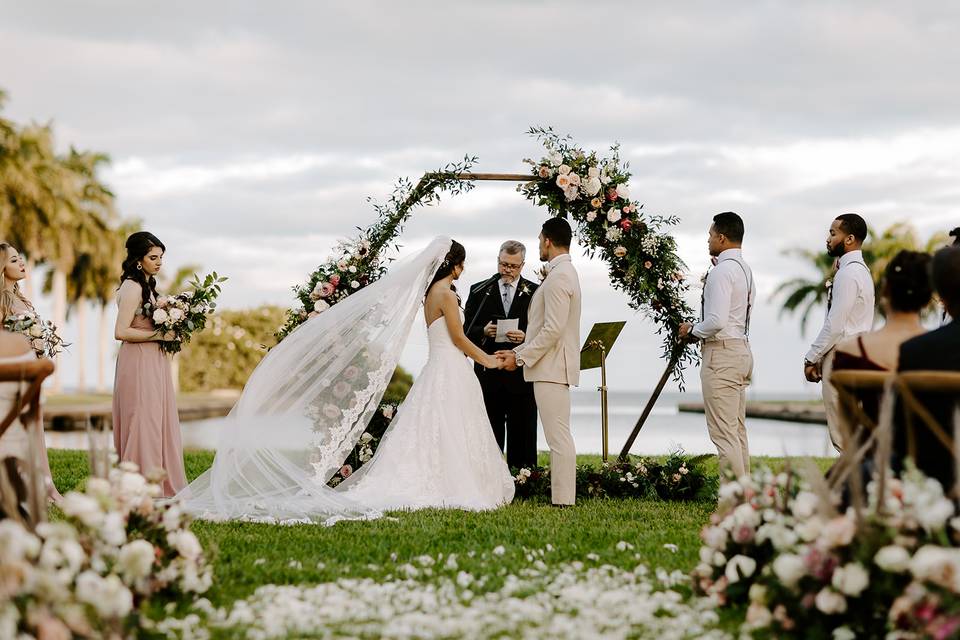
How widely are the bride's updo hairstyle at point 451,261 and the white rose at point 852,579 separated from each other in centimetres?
545

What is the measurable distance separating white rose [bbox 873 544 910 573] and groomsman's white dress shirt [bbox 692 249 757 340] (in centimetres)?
469

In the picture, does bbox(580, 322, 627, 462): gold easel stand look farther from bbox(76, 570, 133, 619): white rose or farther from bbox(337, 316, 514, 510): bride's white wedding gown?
bbox(76, 570, 133, 619): white rose

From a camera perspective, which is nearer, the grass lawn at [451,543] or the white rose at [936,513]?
the white rose at [936,513]

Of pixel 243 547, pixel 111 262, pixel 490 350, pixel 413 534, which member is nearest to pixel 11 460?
pixel 243 547

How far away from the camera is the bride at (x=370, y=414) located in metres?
7.91

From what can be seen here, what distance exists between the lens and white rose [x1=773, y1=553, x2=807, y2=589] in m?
3.85

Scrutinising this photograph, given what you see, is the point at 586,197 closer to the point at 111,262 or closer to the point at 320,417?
the point at 320,417

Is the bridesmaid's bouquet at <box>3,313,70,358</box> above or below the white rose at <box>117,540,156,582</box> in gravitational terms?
above

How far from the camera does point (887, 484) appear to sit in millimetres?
3742

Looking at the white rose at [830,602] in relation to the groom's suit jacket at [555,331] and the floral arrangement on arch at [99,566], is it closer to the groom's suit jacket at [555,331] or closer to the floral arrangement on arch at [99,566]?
the floral arrangement on arch at [99,566]

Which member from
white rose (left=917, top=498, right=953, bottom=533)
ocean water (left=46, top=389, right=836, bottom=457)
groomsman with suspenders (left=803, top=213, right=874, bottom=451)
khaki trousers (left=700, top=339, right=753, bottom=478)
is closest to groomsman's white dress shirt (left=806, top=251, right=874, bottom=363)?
groomsman with suspenders (left=803, top=213, right=874, bottom=451)

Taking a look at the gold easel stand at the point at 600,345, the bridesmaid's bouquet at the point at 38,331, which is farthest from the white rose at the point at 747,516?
the bridesmaid's bouquet at the point at 38,331

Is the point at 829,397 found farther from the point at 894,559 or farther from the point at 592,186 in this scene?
the point at 894,559

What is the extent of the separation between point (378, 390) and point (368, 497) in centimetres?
92
